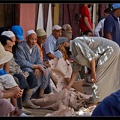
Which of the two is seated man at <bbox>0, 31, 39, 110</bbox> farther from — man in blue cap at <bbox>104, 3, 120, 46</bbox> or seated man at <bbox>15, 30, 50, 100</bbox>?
man in blue cap at <bbox>104, 3, 120, 46</bbox>

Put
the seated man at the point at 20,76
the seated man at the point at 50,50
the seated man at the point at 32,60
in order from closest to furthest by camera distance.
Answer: the seated man at the point at 20,76, the seated man at the point at 32,60, the seated man at the point at 50,50

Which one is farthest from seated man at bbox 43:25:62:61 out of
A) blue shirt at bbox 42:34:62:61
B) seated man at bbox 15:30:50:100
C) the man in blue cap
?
the man in blue cap

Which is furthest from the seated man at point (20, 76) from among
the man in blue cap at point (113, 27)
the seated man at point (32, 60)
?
the man in blue cap at point (113, 27)

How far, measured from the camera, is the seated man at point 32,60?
6.41 m

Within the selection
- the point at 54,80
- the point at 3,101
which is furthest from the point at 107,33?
the point at 3,101

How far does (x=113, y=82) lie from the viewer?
628 cm

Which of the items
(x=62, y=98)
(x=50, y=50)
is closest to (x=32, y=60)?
(x=62, y=98)

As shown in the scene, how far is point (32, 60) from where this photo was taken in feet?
21.8

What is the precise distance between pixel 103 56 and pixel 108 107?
370cm

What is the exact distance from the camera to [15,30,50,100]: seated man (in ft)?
21.0

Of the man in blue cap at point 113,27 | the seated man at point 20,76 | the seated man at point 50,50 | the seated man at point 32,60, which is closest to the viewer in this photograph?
the seated man at point 20,76

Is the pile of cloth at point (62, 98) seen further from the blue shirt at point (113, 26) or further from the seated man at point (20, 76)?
the blue shirt at point (113, 26)

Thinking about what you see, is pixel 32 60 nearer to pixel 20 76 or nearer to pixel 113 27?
pixel 20 76

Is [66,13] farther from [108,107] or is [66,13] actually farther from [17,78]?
[108,107]
